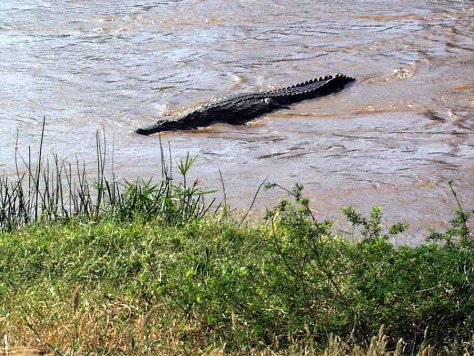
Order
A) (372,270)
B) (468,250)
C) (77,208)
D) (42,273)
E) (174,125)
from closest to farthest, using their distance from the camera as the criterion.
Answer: (372,270), (468,250), (42,273), (77,208), (174,125)

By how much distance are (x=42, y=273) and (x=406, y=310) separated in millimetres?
2063

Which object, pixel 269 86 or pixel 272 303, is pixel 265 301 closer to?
Result: pixel 272 303

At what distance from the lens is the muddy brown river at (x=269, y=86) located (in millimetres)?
8227

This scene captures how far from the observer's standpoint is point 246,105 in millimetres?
10750

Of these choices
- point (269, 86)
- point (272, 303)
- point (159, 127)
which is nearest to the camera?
point (272, 303)

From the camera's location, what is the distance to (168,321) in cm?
420

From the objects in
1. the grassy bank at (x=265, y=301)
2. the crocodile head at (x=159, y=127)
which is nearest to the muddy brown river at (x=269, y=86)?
the crocodile head at (x=159, y=127)

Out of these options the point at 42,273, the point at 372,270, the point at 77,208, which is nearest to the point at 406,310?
the point at 372,270

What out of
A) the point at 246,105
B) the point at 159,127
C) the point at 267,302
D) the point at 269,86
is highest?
the point at 269,86

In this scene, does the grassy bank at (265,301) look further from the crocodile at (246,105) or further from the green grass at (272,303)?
the crocodile at (246,105)

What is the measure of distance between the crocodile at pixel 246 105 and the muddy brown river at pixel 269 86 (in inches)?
6.2

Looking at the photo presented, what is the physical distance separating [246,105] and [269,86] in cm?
171

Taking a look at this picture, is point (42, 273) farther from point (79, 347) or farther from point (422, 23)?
point (422, 23)

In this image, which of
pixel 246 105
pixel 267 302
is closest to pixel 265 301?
pixel 267 302
